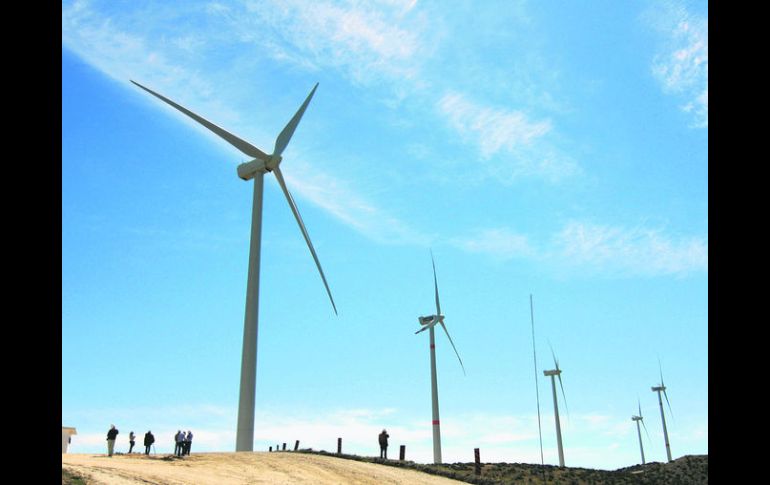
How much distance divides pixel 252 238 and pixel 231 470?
63.0 ft

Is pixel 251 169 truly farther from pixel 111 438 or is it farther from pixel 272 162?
pixel 111 438

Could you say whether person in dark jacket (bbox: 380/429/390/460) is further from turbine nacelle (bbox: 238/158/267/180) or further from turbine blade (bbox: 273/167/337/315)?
turbine nacelle (bbox: 238/158/267/180)

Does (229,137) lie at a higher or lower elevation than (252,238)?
higher

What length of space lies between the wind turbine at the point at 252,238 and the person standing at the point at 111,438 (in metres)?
8.09

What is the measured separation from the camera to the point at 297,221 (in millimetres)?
49594

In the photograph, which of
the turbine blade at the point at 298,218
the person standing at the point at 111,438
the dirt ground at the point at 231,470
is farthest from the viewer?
the turbine blade at the point at 298,218

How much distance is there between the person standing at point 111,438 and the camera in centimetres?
3547

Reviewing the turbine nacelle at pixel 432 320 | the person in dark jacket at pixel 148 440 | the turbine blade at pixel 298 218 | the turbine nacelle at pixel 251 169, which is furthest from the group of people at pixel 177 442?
the turbine nacelle at pixel 432 320

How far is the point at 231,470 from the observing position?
107 ft

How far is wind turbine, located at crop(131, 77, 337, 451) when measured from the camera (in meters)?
42.6

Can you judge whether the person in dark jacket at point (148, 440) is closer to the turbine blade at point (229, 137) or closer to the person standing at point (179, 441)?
the person standing at point (179, 441)

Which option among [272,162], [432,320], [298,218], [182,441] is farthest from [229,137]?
[432,320]
